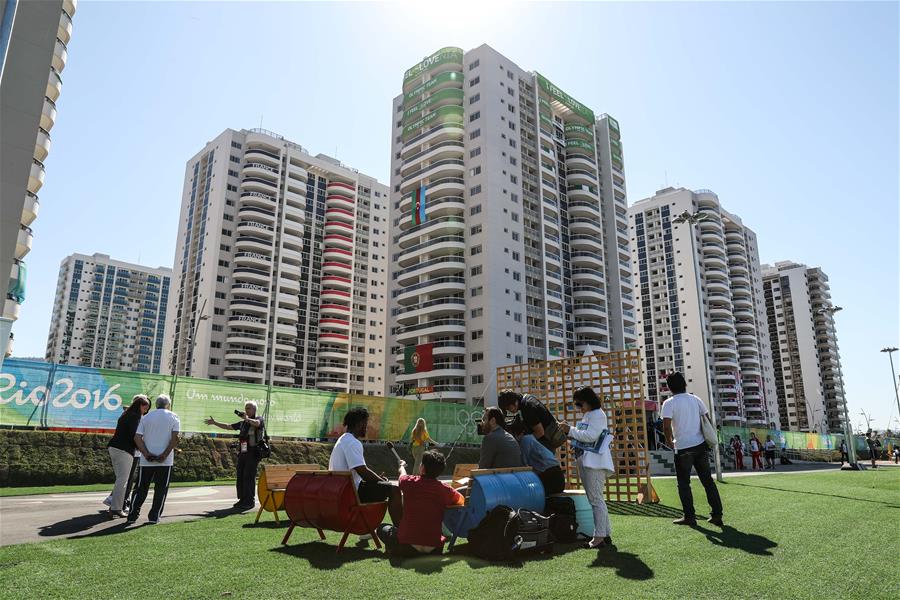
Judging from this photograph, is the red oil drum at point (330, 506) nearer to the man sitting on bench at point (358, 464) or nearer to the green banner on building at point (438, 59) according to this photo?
the man sitting on bench at point (358, 464)

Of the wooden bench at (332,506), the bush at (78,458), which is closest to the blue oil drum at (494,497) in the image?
the wooden bench at (332,506)

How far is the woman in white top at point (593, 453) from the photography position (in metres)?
6.38

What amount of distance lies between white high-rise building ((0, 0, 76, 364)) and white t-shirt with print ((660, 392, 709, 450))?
30.4 meters

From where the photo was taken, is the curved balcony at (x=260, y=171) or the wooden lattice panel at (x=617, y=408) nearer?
the wooden lattice panel at (x=617, y=408)

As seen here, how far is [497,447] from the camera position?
21.8ft

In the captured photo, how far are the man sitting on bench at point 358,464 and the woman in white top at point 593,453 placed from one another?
232cm

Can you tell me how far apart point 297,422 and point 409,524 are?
16.3 m

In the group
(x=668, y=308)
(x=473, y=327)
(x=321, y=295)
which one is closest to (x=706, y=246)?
(x=668, y=308)

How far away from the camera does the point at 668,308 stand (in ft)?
335

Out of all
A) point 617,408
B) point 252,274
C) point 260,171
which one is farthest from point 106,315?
point 617,408

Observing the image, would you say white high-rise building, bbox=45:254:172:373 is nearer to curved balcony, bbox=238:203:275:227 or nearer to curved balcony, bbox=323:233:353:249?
curved balcony, bbox=238:203:275:227

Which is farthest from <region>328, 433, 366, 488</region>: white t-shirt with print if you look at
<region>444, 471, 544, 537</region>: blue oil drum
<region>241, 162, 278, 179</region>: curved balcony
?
<region>241, 162, 278, 179</region>: curved balcony

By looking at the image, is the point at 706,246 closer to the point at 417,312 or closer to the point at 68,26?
the point at 417,312

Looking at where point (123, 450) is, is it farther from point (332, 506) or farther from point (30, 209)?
point (30, 209)
